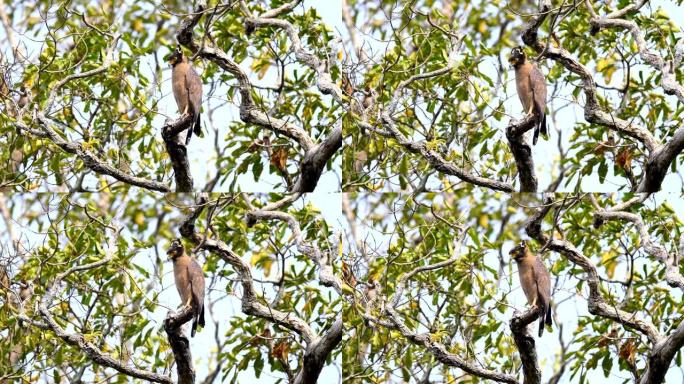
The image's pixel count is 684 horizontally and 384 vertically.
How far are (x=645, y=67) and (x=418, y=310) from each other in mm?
1685

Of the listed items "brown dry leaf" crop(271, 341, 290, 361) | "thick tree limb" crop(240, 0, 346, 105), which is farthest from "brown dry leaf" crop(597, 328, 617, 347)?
"thick tree limb" crop(240, 0, 346, 105)

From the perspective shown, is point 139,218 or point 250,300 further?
point 139,218

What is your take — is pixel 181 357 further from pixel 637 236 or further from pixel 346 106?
pixel 637 236

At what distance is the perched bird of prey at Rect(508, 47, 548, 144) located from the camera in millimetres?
6148

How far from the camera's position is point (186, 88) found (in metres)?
6.20

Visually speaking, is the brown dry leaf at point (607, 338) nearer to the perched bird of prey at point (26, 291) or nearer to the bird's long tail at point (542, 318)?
the bird's long tail at point (542, 318)

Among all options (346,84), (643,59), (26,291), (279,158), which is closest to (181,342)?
(26,291)

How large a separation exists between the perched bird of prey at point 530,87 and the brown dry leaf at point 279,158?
1.21 metres

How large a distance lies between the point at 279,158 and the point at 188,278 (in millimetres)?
763

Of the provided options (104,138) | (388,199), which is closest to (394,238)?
(388,199)

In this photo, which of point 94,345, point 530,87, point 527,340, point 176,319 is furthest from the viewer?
point 94,345

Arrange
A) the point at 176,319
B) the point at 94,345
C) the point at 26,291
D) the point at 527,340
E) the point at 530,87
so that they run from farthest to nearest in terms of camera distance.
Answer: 1. the point at 26,291
2. the point at 94,345
3. the point at 176,319
4. the point at 527,340
5. the point at 530,87

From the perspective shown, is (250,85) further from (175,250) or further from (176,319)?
(176,319)

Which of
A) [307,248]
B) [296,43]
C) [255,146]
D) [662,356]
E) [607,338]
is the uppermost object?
[296,43]
